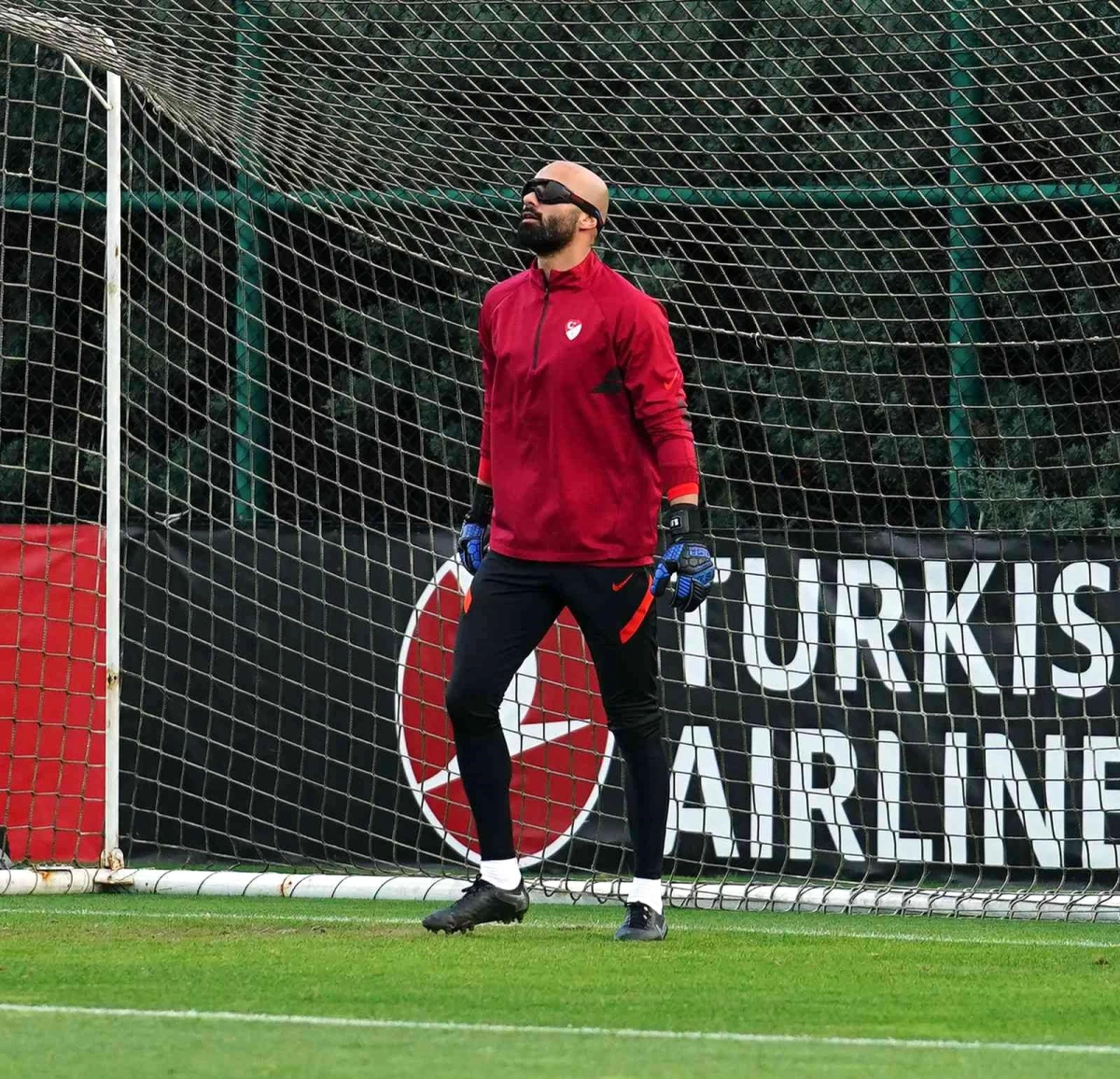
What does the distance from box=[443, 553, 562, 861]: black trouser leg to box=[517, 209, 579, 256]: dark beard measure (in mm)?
756

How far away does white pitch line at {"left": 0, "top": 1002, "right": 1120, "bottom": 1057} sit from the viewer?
10.9ft

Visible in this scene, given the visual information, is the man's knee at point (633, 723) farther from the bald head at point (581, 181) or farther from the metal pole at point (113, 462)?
the metal pole at point (113, 462)

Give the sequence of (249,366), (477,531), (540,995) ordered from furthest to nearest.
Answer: (249,366) → (477,531) → (540,995)

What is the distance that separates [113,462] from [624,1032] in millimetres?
Result: 3982

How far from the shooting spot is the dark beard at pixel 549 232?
4.93 meters

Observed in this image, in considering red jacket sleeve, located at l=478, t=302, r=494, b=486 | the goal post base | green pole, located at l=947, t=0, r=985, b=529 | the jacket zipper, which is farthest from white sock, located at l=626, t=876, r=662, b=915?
green pole, located at l=947, t=0, r=985, b=529

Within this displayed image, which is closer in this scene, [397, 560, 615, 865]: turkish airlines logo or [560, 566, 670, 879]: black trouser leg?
[560, 566, 670, 879]: black trouser leg

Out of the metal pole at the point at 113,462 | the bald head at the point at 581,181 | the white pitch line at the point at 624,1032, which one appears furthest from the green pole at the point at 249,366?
the white pitch line at the point at 624,1032

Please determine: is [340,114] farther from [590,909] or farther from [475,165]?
[590,909]

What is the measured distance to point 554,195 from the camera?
16.3ft

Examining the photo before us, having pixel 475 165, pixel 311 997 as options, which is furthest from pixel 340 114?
pixel 311 997

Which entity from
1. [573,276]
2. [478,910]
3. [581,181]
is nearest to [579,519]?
[573,276]

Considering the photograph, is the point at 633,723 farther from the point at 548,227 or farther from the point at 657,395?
the point at 548,227

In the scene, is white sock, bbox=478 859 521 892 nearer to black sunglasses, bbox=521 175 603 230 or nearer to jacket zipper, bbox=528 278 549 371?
jacket zipper, bbox=528 278 549 371
